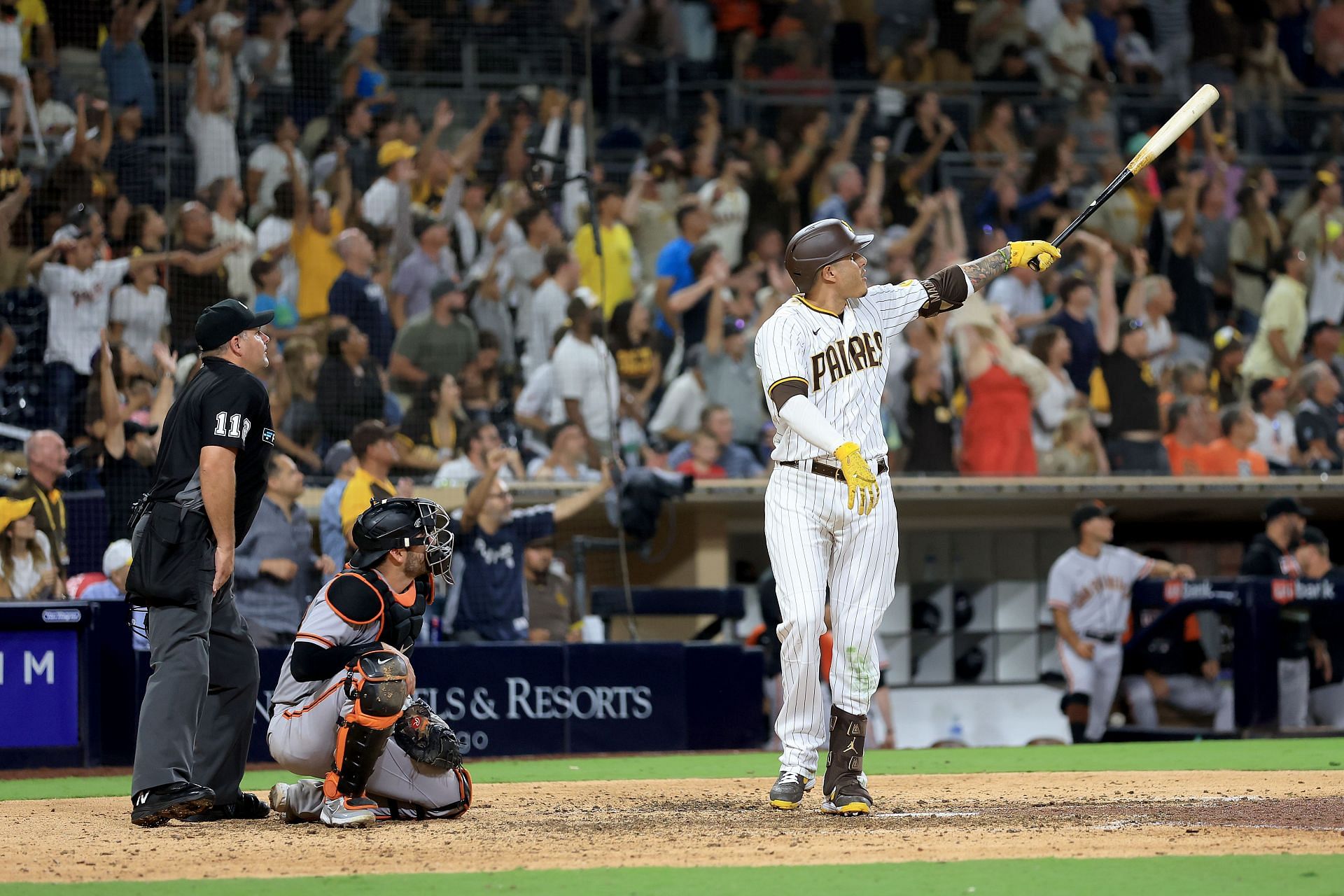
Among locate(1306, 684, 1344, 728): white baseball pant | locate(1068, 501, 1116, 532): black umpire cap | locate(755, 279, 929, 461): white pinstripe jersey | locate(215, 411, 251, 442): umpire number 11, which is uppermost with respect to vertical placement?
locate(755, 279, 929, 461): white pinstripe jersey

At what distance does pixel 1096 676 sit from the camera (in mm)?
11172

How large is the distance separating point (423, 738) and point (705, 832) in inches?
40.3

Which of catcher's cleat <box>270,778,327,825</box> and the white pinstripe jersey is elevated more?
the white pinstripe jersey

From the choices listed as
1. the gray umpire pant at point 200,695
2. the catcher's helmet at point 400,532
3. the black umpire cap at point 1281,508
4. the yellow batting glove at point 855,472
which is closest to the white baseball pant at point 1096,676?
the black umpire cap at point 1281,508

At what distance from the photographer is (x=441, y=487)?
1124cm

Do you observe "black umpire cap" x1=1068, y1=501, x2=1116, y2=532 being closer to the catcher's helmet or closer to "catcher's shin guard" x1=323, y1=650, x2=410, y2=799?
the catcher's helmet

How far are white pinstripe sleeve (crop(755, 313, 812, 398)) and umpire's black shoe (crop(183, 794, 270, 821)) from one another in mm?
2258

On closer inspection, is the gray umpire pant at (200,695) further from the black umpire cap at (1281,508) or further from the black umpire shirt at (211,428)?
the black umpire cap at (1281,508)

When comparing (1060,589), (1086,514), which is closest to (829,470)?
(1060,589)

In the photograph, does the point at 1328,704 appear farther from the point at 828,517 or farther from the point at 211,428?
the point at 211,428

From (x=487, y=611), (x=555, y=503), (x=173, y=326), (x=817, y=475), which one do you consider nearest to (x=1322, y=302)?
(x=555, y=503)

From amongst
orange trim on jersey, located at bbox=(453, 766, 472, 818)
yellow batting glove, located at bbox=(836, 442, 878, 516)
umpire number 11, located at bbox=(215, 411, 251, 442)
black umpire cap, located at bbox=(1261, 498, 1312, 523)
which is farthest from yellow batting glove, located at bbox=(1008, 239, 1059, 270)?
black umpire cap, located at bbox=(1261, 498, 1312, 523)

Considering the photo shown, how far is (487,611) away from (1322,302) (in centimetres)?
884

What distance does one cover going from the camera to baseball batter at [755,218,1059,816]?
5.88 m
